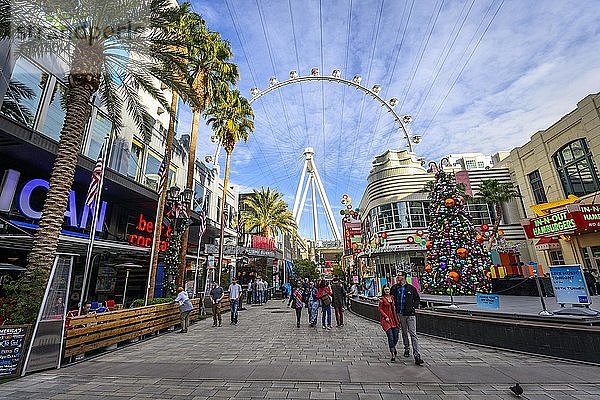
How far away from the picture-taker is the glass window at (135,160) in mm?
17300

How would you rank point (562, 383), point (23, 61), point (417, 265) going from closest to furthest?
point (562, 383), point (23, 61), point (417, 265)

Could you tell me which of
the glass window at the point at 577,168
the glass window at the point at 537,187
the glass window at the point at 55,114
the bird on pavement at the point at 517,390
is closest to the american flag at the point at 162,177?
the glass window at the point at 55,114

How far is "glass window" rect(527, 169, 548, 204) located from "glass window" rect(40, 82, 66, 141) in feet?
118

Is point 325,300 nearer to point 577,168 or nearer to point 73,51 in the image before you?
point 73,51

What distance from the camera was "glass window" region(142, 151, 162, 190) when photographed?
61.8ft

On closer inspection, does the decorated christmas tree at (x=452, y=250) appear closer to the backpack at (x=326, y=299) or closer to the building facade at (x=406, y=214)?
the backpack at (x=326, y=299)

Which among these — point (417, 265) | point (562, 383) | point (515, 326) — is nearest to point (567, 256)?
point (417, 265)

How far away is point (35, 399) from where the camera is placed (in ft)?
15.4

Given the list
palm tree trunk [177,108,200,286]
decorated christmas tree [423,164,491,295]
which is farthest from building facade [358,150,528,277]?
palm tree trunk [177,108,200,286]

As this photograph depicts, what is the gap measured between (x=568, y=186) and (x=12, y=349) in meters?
33.9

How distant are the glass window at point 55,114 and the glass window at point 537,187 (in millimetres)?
36026

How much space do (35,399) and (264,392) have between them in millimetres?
3572

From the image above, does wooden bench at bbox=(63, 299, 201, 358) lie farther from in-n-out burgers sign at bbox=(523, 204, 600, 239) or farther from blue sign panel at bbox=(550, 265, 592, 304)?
in-n-out burgers sign at bbox=(523, 204, 600, 239)

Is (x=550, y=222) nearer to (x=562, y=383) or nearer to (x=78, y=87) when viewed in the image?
(x=562, y=383)
